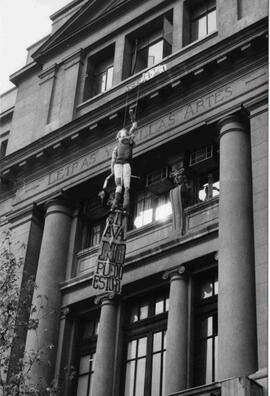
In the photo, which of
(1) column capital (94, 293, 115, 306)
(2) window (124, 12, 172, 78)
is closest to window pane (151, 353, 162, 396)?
(1) column capital (94, 293, 115, 306)

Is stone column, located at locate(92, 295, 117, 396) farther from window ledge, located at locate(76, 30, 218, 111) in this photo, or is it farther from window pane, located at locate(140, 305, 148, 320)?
window ledge, located at locate(76, 30, 218, 111)

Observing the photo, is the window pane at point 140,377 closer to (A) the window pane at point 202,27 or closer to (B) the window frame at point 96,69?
(B) the window frame at point 96,69

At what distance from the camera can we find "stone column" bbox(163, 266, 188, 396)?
21.3 meters

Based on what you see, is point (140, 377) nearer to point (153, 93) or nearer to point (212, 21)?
point (153, 93)

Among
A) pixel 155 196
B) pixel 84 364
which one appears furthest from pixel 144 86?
pixel 84 364

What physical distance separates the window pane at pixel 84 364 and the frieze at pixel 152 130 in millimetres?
6542

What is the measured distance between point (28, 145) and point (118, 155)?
22.1 feet

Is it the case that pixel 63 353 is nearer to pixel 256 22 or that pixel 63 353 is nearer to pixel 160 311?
pixel 160 311

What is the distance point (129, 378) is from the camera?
2353 cm

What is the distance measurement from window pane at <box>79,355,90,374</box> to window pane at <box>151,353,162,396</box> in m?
2.87

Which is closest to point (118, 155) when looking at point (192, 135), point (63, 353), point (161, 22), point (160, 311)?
point (192, 135)

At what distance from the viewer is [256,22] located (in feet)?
80.5

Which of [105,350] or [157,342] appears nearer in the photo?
[157,342]

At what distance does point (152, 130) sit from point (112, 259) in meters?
6.12
